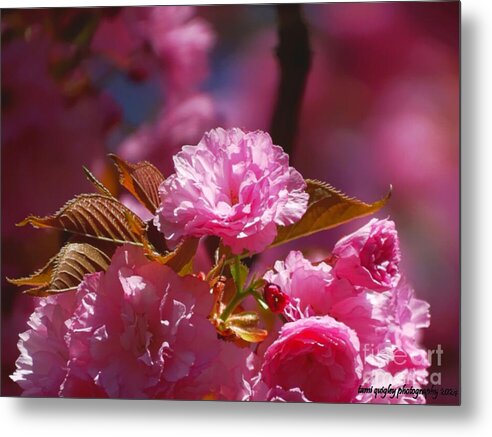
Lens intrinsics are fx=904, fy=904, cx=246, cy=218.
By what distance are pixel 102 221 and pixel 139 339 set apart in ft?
0.68

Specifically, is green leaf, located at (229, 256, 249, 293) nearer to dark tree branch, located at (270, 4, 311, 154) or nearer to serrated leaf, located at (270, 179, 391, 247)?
serrated leaf, located at (270, 179, 391, 247)

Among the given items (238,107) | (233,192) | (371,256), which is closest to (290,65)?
(238,107)

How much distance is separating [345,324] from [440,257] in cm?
19

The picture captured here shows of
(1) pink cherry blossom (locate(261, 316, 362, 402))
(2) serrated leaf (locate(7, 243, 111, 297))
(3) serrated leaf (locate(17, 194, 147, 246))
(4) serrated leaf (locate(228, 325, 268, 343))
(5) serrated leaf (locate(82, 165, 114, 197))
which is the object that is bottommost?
(1) pink cherry blossom (locate(261, 316, 362, 402))

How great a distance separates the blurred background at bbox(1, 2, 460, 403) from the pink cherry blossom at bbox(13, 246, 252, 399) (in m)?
0.08

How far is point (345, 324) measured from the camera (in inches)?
57.1

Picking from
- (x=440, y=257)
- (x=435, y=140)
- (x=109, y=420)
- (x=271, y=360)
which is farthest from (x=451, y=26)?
(x=109, y=420)

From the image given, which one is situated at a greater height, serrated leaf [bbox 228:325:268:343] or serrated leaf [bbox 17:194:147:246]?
serrated leaf [bbox 17:194:147:246]

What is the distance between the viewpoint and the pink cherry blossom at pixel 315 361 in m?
1.44

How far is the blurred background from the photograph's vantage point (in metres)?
1.48

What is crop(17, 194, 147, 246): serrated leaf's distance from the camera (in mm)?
1506

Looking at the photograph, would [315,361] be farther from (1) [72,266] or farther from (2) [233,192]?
(1) [72,266]

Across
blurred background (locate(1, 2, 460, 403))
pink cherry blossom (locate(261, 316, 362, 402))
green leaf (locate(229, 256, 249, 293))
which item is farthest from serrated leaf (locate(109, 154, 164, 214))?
pink cherry blossom (locate(261, 316, 362, 402))

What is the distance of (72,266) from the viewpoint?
1.51 m
